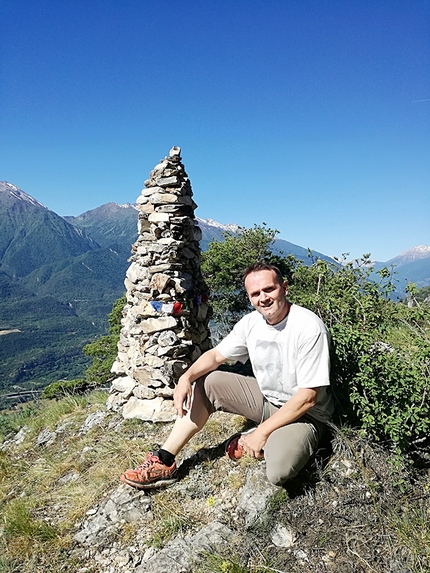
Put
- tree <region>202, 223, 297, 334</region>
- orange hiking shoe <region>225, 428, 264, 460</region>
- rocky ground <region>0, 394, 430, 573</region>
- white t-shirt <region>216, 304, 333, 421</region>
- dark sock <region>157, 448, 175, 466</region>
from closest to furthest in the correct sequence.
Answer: rocky ground <region>0, 394, 430, 573</region> < white t-shirt <region>216, 304, 333, 421</region> < dark sock <region>157, 448, 175, 466</region> < orange hiking shoe <region>225, 428, 264, 460</region> < tree <region>202, 223, 297, 334</region>

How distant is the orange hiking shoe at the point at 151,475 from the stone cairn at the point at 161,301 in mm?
1406

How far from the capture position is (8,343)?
164125 mm

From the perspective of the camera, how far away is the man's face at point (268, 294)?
3199 mm

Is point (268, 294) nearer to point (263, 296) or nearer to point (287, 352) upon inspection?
point (263, 296)

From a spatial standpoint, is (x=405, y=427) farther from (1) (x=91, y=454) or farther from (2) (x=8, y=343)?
(2) (x=8, y=343)

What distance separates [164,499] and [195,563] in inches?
32.3

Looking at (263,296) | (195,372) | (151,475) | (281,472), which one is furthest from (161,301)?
(281,472)

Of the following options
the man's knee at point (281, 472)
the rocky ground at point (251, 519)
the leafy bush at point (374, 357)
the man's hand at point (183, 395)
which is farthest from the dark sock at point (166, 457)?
the leafy bush at point (374, 357)

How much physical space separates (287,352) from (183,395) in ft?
3.82

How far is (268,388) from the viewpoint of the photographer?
350 centimetres

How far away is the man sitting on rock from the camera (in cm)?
304

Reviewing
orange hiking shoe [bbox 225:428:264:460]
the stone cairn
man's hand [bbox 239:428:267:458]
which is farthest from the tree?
man's hand [bbox 239:428:267:458]

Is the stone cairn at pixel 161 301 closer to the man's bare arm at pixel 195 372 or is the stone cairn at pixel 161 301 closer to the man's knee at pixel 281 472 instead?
the man's bare arm at pixel 195 372

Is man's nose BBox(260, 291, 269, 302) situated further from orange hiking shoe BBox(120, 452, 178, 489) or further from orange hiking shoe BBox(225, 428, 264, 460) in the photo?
orange hiking shoe BBox(120, 452, 178, 489)
